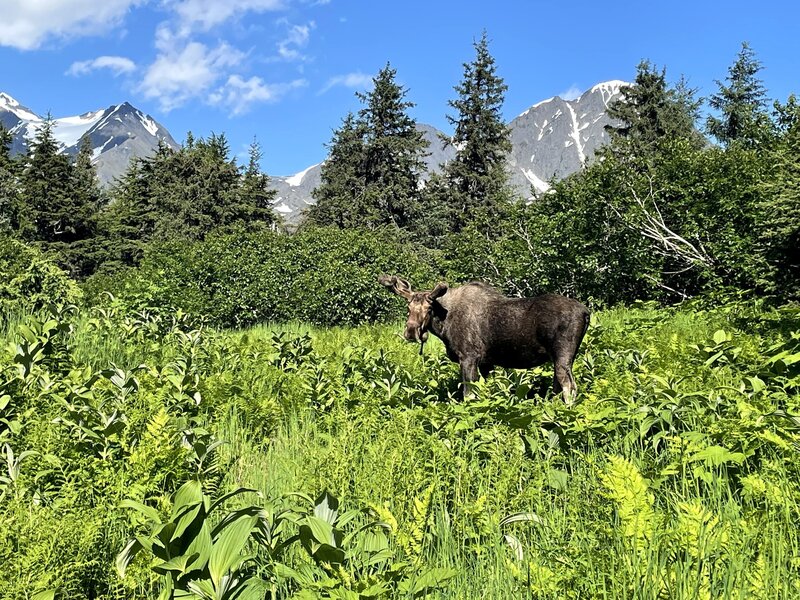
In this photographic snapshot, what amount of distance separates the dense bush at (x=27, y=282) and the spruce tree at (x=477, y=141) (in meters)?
36.7

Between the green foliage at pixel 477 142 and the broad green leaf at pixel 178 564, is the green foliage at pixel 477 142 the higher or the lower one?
the higher one

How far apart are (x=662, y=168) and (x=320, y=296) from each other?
33.9ft

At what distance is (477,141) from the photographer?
45250 millimetres

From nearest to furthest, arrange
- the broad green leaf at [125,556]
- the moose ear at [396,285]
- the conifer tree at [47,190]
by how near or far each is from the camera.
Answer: the broad green leaf at [125,556], the moose ear at [396,285], the conifer tree at [47,190]

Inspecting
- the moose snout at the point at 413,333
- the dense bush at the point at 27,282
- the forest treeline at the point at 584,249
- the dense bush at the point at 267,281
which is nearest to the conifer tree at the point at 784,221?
the forest treeline at the point at 584,249

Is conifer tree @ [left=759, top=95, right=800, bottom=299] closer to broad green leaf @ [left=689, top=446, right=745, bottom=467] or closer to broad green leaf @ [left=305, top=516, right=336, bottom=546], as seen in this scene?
broad green leaf @ [left=689, top=446, right=745, bottom=467]

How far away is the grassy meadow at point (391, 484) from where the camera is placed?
2197mm

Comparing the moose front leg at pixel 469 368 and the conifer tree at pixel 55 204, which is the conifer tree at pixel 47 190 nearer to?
the conifer tree at pixel 55 204

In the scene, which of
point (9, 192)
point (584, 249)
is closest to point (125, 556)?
point (584, 249)

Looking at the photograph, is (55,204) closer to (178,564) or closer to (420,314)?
(420,314)

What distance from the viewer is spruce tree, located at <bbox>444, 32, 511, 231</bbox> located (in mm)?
45188

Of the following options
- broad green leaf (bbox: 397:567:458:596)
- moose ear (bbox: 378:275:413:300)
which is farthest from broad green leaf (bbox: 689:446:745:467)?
moose ear (bbox: 378:275:413:300)

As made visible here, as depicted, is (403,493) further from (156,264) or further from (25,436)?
(156,264)

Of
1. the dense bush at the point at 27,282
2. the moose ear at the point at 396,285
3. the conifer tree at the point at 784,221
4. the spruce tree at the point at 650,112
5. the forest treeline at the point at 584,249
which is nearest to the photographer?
the moose ear at the point at 396,285
